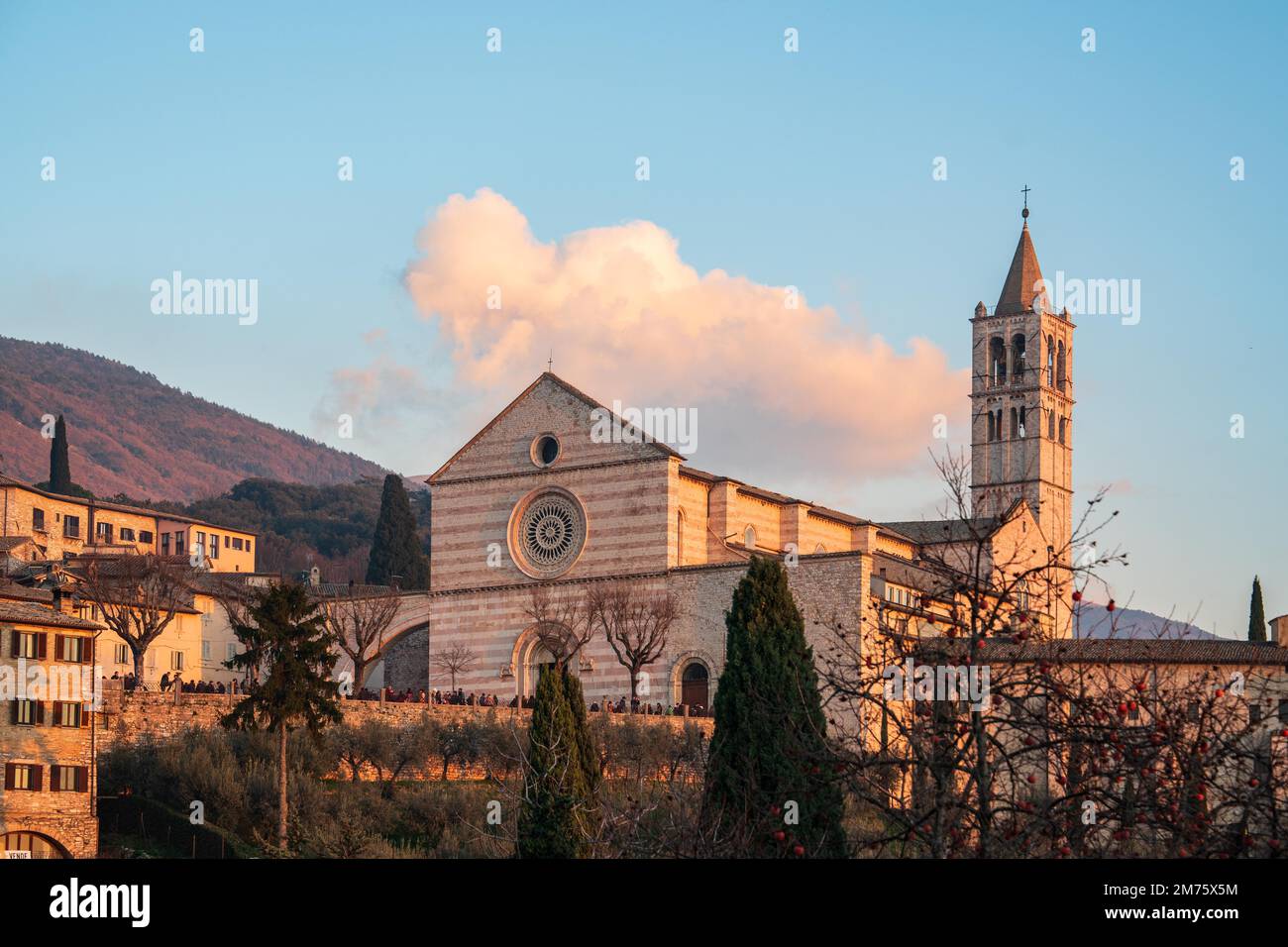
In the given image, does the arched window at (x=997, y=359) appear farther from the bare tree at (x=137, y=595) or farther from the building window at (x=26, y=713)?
the building window at (x=26, y=713)

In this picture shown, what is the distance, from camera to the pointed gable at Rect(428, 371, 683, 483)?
5703 centimetres

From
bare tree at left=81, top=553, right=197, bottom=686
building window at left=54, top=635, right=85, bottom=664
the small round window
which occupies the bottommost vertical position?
building window at left=54, top=635, right=85, bottom=664

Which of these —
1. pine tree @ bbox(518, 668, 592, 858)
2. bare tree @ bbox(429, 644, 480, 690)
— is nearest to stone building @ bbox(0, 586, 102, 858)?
pine tree @ bbox(518, 668, 592, 858)

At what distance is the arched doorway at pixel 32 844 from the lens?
37125 millimetres

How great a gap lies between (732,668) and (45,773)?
1810cm

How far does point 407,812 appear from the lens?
42.2 m

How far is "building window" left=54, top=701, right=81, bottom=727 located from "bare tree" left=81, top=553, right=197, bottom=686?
8437mm

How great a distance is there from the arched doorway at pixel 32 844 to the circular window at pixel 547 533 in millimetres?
23351

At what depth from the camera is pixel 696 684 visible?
54812mm

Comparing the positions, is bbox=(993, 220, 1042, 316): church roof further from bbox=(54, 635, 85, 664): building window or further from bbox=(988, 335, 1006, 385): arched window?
bbox=(54, 635, 85, 664): building window

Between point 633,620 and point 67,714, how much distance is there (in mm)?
19688

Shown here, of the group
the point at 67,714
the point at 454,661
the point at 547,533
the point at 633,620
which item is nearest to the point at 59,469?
the point at 454,661

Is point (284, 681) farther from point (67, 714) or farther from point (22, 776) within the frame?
point (22, 776)

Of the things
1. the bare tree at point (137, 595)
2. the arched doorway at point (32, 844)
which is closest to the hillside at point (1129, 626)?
the arched doorway at point (32, 844)
